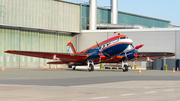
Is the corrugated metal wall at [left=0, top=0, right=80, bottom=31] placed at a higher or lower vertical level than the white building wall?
higher

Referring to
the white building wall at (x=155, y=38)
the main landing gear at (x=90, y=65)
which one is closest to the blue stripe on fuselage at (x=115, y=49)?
the main landing gear at (x=90, y=65)

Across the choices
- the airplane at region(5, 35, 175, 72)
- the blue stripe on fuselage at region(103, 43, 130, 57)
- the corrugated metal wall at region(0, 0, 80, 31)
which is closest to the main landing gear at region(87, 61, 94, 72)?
the airplane at region(5, 35, 175, 72)

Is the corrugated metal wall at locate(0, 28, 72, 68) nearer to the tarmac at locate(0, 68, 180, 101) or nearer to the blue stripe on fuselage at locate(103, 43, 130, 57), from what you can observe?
the blue stripe on fuselage at locate(103, 43, 130, 57)

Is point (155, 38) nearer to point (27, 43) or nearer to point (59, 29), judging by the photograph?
point (59, 29)

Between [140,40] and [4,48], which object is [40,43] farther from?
[140,40]

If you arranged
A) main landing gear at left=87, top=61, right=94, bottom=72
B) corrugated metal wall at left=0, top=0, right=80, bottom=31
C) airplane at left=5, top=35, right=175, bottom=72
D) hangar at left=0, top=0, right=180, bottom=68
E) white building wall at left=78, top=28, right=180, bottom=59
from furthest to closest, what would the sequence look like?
white building wall at left=78, top=28, right=180, bottom=59
hangar at left=0, top=0, right=180, bottom=68
corrugated metal wall at left=0, top=0, right=80, bottom=31
main landing gear at left=87, top=61, right=94, bottom=72
airplane at left=5, top=35, right=175, bottom=72

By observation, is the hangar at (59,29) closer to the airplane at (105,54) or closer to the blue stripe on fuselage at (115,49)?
the airplane at (105,54)

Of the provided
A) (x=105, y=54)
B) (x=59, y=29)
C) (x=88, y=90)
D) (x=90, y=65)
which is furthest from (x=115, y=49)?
(x=59, y=29)

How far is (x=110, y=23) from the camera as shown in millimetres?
74000

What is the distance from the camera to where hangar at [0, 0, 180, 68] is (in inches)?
2217

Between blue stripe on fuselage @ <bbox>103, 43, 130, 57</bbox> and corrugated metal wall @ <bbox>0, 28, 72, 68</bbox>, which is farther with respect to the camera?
corrugated metal wall @ <bbox>0, 28, 72, 68</bbox>

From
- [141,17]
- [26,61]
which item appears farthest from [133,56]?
[141,17]

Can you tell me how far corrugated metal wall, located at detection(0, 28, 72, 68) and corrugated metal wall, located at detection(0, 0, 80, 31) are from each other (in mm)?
2160

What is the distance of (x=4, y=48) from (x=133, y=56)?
1053 inches
